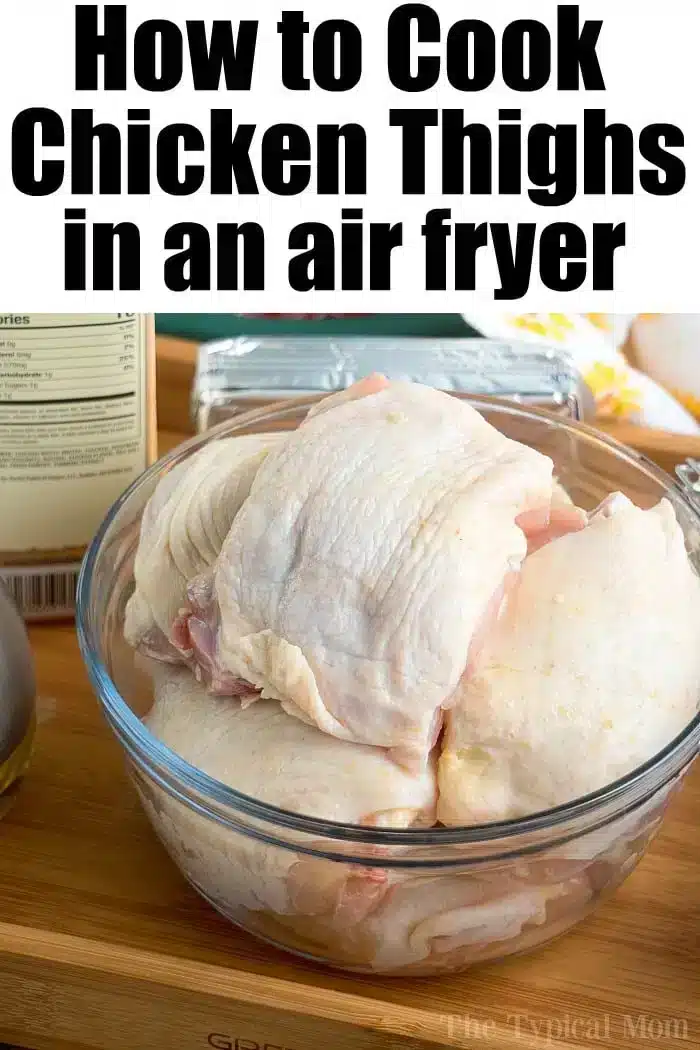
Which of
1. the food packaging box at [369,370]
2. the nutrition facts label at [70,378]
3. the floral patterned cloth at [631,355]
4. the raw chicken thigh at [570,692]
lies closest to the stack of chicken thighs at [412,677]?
the raw chicken thigh at [570,692]

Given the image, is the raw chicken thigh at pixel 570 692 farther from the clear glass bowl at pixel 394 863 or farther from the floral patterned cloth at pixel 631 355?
the floral patterned cloth at pixel 631 355

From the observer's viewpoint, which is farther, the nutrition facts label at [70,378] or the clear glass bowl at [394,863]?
the nutrition facts label at [70,378]

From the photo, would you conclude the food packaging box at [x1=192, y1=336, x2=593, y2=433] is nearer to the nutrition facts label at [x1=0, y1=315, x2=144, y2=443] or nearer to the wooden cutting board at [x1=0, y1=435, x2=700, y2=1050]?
the nutrition facts label at [x1=0, y1=315, x2=144, y2=443]

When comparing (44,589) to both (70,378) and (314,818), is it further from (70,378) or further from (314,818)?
(314,818)

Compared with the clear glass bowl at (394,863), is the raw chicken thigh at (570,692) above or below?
above

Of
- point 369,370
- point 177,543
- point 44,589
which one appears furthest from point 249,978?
point 369,370

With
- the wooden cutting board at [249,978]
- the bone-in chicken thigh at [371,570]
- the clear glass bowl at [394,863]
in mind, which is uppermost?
the bone-in chicken thigh at [371,570]

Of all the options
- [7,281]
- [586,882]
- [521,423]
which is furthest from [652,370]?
[586,882]
